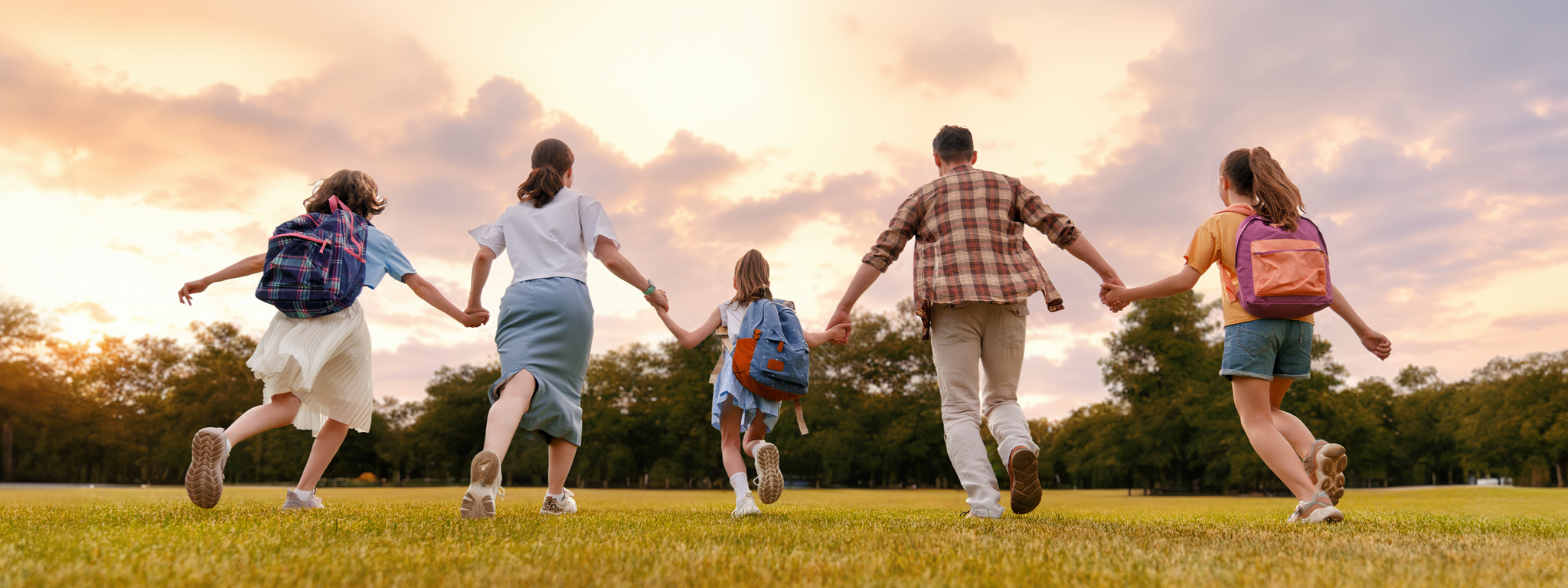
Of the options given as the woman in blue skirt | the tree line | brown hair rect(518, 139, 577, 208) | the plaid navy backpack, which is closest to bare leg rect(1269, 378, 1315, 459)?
the woman in blue skirt

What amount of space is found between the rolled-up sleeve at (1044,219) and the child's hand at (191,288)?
552cm

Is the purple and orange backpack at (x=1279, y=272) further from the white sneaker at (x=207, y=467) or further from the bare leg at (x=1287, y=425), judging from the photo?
the white sneaker at (x=207, y=467)

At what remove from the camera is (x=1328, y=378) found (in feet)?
138

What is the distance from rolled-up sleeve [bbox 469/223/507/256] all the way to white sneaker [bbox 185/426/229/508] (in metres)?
1.85

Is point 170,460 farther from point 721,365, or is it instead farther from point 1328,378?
point 1328,378

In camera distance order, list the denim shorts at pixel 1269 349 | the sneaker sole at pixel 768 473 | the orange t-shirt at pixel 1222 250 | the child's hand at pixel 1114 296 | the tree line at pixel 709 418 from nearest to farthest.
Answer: the denim shorts at pixel 1269 349 → the orange t-shirt at pixel 1222 250 → the child's hand at pixel 1114 296 → the sneaker sole at pixel 768 473 → the tree line at pixel 709 418

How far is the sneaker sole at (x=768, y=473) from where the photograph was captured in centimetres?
548

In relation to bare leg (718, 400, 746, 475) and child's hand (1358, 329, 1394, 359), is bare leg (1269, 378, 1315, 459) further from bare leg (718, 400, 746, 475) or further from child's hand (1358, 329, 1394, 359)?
bare leg (718, 400, 746, 475)

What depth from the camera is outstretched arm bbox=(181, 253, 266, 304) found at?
18.0ft

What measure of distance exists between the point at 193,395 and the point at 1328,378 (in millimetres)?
66872

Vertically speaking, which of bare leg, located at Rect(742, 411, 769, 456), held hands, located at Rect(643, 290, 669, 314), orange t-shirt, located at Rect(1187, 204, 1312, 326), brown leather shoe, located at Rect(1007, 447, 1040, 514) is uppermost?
orange t-shirt, located at Rect(1187, 204, 1312, 326)

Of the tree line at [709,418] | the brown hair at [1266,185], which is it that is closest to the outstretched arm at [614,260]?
the brown hair at [1266,185]

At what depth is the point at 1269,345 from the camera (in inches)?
193

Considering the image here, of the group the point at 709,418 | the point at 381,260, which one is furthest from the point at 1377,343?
the point at 709,418
